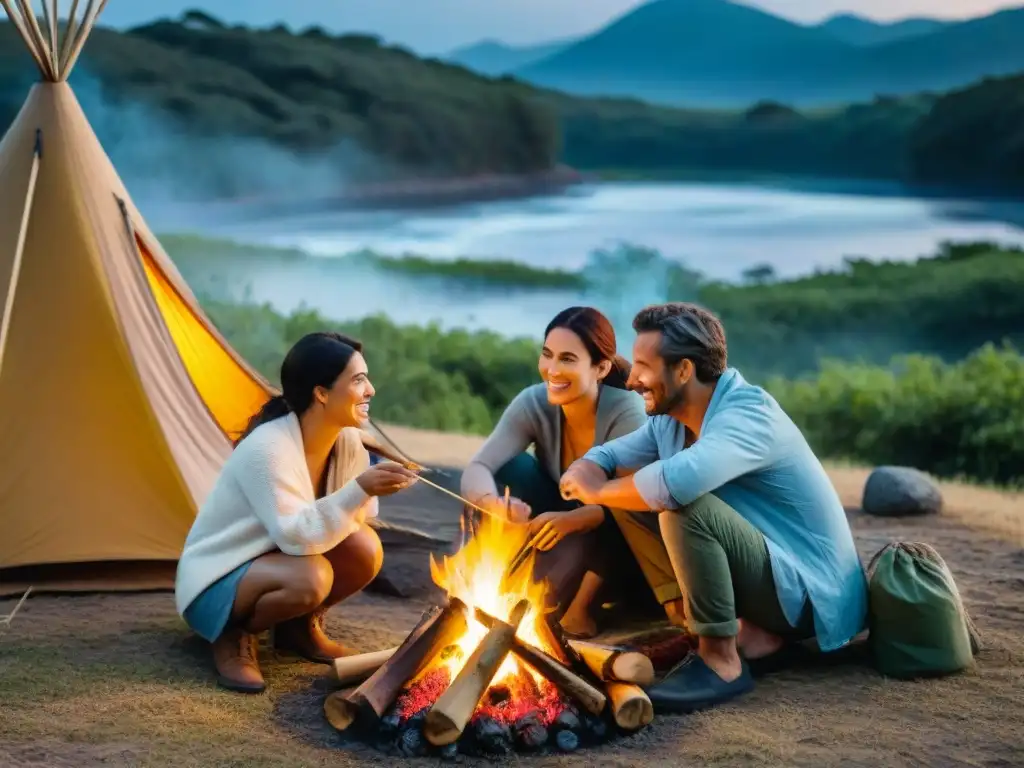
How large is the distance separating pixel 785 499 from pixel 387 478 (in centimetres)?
114

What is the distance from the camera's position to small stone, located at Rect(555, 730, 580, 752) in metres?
3.29

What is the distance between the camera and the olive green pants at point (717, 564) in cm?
349

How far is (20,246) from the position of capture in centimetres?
466

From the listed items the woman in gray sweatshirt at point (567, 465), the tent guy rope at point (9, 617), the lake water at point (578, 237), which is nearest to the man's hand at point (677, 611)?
the woman in gray sweatshirt at point (567, 465)

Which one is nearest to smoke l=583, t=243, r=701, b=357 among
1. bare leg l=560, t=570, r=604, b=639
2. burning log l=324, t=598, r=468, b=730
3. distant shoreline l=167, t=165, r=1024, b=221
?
distant shoreline l=167, t=165, r=1024, b=221

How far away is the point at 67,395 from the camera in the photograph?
15.5 feet

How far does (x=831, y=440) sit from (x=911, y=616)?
19.9 feet

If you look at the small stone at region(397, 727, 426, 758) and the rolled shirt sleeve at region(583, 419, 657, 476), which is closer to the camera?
the small stone at region(397, 727, 426, 758)

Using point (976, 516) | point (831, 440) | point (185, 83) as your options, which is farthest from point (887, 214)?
point (185, 83)

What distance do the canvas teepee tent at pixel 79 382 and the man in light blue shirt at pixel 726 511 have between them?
5.78ft

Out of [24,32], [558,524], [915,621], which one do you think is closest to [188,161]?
[24,32]

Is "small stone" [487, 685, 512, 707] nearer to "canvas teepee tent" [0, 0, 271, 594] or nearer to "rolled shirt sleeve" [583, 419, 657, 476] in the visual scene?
"rolled shirt sleeve" [583, 419, 657, 476]

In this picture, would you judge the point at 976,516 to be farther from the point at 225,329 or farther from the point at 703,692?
the point at 225,329

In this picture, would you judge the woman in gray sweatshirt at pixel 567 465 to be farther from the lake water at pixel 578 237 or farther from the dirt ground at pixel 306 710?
the lake water at pixel 578 237
